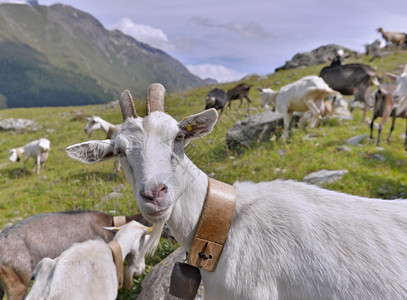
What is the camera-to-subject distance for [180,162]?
2.53 meters

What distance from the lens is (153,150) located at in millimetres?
2377

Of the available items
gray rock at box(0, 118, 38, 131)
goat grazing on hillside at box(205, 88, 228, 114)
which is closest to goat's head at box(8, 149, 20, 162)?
gray rock at box(0, 118, 38, 131)

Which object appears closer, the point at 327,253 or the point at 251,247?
the point at 327,253

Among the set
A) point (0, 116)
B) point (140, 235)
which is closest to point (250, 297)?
point (140, 235)

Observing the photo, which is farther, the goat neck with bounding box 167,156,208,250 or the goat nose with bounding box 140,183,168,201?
the goat neck with bounding box 167,156,208,250

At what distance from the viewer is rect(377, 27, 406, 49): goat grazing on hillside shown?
39.0 metres

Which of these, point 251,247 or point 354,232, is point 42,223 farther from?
point 354,232

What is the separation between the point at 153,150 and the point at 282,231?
127 centimetres

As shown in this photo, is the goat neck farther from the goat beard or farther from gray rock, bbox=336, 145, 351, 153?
gray rock, bbox=336, 145, 351, 153

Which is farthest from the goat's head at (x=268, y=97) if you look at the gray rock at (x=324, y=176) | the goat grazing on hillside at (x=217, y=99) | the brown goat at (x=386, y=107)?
the gray rock at (x=324, y=176)

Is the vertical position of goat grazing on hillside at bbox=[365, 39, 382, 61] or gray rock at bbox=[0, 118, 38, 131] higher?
goat grazing on hillside at bbox=[365, 39, 382, 61]

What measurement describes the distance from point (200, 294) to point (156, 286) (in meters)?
0.80

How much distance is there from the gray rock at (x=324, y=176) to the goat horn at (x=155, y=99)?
608 cm

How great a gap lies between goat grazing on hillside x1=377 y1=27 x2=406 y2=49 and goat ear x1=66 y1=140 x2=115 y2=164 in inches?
1876
